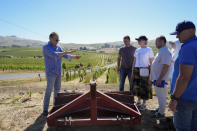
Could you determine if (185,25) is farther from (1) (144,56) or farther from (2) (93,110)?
(1) (144,56)

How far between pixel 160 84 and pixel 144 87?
2.58 ft

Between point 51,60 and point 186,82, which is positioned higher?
point 51,60

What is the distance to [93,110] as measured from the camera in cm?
276

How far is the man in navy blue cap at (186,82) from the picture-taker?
1970 millimetres

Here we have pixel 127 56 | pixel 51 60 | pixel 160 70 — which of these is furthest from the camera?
pixel 127 56

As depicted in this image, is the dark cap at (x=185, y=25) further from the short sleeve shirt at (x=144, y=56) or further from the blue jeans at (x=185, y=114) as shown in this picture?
the short sleeve shirt at (x=144, y=56)

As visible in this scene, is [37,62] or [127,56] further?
[37,62]

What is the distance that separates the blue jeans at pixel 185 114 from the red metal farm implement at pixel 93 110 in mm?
726

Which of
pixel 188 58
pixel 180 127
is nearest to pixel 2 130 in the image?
pixel 180 127

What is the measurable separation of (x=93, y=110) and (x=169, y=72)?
7.09 ft

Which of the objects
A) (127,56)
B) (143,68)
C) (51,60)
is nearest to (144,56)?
(143,68)

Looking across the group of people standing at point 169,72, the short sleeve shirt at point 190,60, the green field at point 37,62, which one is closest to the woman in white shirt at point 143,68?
the group of people standing at point 169,72

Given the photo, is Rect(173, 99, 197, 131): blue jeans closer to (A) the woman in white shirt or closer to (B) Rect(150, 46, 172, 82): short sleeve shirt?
(B) Rect(150, 46, 172, 82): short sleeve shirt

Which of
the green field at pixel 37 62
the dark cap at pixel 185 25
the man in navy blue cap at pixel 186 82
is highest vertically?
→ the dark cap at pixel 185 25
